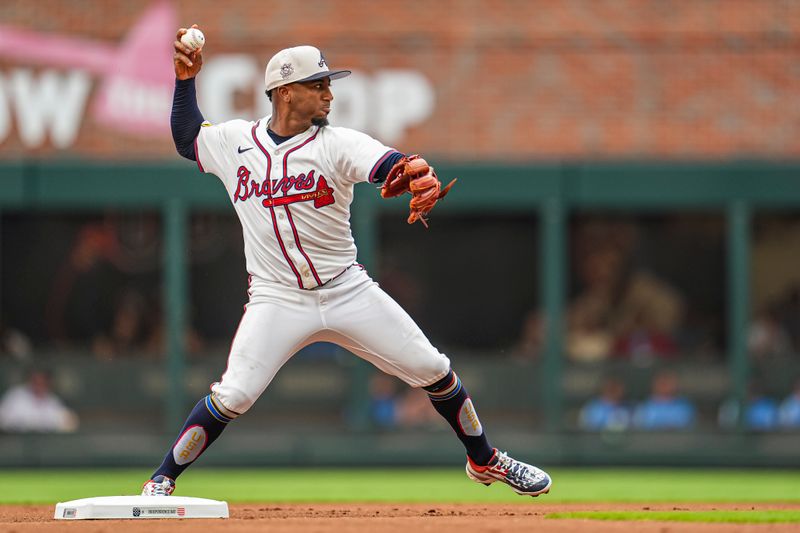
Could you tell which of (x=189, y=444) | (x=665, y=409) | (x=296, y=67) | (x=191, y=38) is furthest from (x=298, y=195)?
(x=665, y=409)

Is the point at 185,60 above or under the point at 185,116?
above

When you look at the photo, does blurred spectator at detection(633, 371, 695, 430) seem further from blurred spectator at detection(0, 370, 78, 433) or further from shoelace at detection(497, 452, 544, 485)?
shoelace at detection(497, 452, 544, 485)

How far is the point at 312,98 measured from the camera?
22.2 feet

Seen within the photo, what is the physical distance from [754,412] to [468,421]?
7.08 meters

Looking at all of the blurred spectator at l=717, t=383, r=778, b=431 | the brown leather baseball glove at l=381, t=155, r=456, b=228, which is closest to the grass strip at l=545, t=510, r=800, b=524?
the brown leather baseball glove at l=381, t=155, r=456, b=228

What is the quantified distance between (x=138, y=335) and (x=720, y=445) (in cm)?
554

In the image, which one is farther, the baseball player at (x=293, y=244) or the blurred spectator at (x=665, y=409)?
the blurred spectator at (x=665, y=409)

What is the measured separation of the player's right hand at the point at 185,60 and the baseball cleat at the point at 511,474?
234 cm

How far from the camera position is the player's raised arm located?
22.5ft

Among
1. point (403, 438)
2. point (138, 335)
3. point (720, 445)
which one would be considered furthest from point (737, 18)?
point (138, 335)

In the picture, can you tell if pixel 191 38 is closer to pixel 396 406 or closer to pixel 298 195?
pixel 298 195

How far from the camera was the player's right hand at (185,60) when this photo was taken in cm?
680

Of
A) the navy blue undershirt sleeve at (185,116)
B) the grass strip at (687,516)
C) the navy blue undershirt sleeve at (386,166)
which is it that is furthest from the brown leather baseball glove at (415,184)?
the grass strip at (687,516)

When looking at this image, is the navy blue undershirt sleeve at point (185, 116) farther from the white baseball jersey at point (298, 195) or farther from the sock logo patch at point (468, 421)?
the sock logo patch at point (468, 421)
